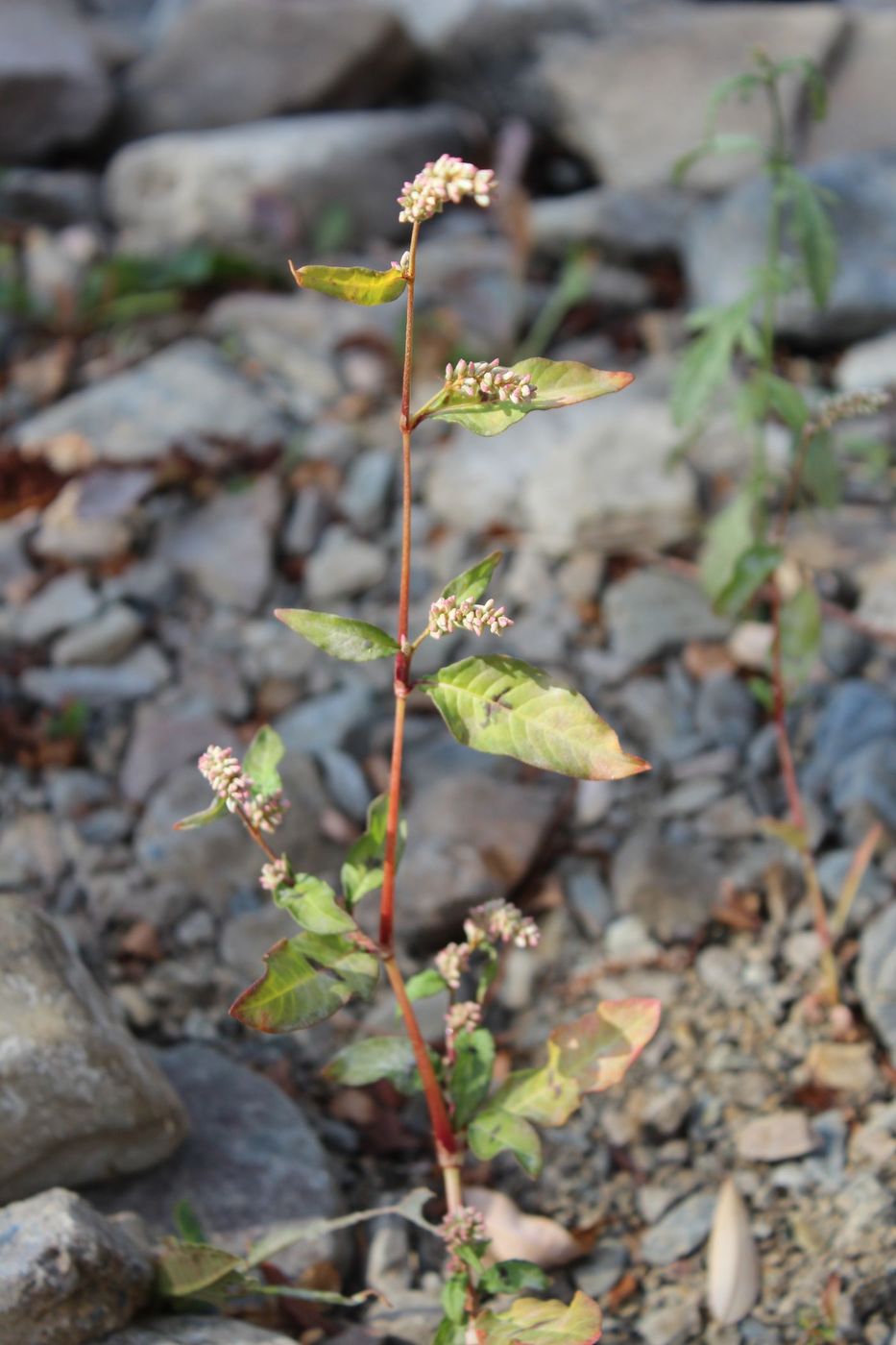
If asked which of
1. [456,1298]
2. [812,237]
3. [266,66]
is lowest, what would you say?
[456,1298]

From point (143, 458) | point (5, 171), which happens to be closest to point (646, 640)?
point (143, 458)

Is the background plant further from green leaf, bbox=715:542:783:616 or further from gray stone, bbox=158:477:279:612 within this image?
gray stone, bbox=158:477:279:612

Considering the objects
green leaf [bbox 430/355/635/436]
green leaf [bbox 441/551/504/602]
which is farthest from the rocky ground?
green leaf [bbox 430/355/635/436]

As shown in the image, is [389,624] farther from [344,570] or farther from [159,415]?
[159,415]

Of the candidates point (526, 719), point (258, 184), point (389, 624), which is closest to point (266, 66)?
point (258, 184)

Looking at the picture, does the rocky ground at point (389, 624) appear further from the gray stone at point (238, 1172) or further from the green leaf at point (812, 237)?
the green leaf at point (812, 237)
